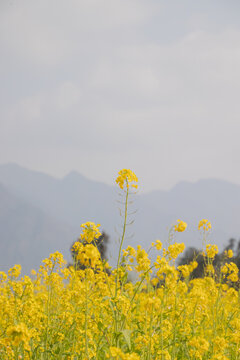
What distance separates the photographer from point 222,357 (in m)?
3.07

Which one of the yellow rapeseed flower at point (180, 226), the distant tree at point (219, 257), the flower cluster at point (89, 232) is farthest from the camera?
the distant tree at point (219, 257)

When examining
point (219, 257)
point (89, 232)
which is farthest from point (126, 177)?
point (219, 257)

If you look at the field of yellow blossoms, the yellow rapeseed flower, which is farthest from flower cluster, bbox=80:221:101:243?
the yellow rapeseed flower

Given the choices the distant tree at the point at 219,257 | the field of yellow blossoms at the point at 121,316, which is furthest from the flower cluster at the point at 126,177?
the distant tree at the point at 219,257

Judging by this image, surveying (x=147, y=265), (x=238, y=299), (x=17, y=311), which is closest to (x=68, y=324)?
(x=17, y=311)

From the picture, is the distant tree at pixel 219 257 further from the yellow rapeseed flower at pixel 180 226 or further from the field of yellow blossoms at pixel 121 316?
the yellow rapeseed flower at pixel 180 226

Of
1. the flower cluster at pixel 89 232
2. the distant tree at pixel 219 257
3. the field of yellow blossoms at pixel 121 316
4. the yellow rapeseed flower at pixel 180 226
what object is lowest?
the field of yellow blossoms at pixel 121 316

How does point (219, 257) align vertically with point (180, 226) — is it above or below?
above

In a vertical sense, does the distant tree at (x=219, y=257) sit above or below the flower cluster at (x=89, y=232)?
above

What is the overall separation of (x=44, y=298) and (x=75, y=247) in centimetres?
141

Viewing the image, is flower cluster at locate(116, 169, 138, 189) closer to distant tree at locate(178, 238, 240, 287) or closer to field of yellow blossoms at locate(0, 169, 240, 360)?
field of yellow blossoms at locate(0, 169, 240, 360)

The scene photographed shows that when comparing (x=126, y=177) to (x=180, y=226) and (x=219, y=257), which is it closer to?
(x=180, y=226)

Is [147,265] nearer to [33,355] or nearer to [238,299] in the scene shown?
[33,355]

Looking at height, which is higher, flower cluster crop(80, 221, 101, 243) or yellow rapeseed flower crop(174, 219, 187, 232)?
yellow rapeseed flower crop(174, 219, 187, 232)
